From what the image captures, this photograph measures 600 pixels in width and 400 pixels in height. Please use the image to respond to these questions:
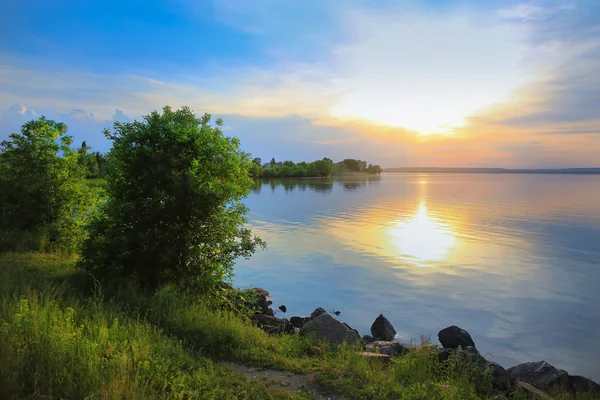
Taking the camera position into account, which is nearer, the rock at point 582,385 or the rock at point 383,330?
the rock at point 582,385

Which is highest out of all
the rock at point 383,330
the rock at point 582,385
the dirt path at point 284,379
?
the dirt path at point 284,379

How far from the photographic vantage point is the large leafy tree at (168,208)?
10.3 m

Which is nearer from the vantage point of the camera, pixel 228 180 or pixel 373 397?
pixel 373 397

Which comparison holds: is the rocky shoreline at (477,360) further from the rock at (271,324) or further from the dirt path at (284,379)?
the dirt path at (284,379)

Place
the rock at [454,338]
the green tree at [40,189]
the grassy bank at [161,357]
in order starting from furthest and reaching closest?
the green tree at [40,189]
the rock at [454,338]
the grassy bank at [161,357]

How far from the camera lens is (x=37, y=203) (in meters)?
17.6

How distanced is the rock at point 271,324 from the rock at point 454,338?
5.02 meters

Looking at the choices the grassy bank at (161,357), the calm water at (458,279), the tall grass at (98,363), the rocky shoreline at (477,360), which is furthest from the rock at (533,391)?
the tall grass at (98,363)

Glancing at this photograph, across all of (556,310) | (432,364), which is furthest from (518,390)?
Answer: (556,310)

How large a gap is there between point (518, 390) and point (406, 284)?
11556 millimetres

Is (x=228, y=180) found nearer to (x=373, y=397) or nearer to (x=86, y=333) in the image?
(x=86, y=333)

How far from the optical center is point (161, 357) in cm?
664

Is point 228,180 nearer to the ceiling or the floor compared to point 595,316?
nearer to the ceiling

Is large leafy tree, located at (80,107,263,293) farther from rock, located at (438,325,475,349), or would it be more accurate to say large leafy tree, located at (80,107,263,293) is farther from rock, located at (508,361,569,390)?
rock, located at (508,361,569,390)
